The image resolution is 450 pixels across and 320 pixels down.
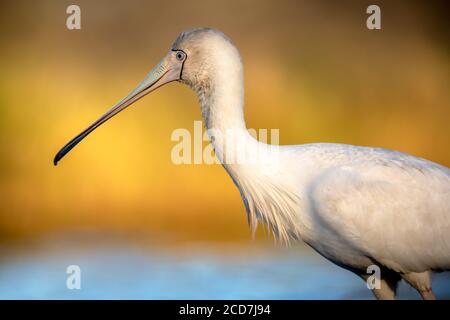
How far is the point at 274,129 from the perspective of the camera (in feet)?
27.9

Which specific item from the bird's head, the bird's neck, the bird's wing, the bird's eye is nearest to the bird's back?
the bird's wing

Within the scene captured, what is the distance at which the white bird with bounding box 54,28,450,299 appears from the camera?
4367mm

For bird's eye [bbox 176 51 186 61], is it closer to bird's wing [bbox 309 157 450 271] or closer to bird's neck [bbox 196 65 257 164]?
bird's neck [bbox 196 65 257 164]

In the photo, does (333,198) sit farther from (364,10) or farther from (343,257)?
(364,10)

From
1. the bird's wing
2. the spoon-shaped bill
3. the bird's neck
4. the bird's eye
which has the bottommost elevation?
the bird's wing

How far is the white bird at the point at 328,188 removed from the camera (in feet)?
14.3

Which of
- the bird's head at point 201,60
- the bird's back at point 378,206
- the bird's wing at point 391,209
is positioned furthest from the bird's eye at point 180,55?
the bird's wing at point 391,209

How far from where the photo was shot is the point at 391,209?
452cm

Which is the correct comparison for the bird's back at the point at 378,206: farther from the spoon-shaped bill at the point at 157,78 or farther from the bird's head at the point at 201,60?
the spoon-shaped bill at the point at 157,78

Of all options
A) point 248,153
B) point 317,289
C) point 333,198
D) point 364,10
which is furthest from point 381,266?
point 364,10

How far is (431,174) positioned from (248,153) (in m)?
1.20

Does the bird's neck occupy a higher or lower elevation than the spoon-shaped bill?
lower

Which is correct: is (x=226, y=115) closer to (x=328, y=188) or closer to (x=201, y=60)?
(x=201, y=60)

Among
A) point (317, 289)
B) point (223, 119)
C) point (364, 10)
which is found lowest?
point (317, 289)
